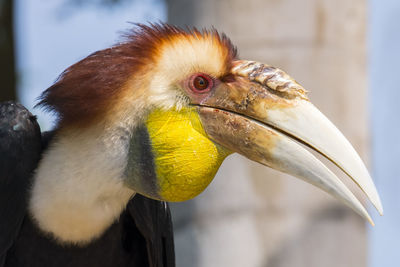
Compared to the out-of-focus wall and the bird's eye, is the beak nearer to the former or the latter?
the bird's eye

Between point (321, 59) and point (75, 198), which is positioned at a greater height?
point (321, 59)

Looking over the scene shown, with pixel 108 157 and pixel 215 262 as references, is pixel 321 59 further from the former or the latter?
pixel 108 157

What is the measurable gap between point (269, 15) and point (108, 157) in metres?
2.19

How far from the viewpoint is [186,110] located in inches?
108

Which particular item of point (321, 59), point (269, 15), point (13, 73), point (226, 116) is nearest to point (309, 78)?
point (321, 59)

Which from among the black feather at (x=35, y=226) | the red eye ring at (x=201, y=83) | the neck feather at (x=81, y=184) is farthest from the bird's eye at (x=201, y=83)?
the black feather at (x=35, y=226)

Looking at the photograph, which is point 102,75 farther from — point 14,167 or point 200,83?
point 14,167

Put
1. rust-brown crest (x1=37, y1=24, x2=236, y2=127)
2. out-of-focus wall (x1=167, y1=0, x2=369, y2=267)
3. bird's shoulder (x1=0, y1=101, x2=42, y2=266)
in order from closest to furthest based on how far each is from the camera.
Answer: rust-brown crest (x1=37, y1=24, x2=236, y2=127) < bird's shoulder (x1=0, y1=101, x2=42, y2=266) < out-of-focus wall (x1=167, y1=0, x2=369, y2=267)

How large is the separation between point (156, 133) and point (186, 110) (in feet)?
0.51

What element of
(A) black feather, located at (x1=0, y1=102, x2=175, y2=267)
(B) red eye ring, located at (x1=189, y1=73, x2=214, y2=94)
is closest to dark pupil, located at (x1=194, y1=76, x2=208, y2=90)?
(B) red eye ring, located at (x1=189, y1=73, x2=214, y2=94)

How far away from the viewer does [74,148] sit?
2.77 metres

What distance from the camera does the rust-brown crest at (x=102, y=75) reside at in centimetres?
270

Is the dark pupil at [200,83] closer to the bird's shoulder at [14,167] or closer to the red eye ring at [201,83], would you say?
the red eye ring at [201,83]

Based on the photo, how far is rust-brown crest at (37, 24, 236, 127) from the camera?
2.70m
